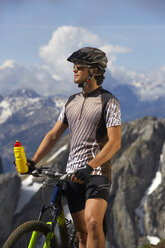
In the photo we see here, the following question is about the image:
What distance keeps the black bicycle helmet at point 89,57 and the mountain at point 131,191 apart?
427 ft

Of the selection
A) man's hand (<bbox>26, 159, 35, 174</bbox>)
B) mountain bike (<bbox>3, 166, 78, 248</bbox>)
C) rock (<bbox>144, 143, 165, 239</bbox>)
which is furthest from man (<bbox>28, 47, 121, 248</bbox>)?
rock (<bbox>144, 143, 165, 239</bbox>)

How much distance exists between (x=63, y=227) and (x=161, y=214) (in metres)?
156

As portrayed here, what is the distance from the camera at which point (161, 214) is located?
151000 mm

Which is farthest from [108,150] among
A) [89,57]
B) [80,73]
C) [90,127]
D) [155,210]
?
[155,210]

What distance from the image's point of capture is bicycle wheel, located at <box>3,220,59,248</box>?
494 cm

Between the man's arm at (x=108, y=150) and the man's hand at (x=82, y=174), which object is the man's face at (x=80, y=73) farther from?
the man's hand at (x=82, y=174)

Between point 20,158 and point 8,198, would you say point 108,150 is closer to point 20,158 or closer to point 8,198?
point 20,158

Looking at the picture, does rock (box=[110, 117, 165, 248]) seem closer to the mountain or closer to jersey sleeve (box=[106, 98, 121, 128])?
the mountain

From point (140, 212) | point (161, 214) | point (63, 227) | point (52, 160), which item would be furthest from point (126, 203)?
point (63, 227)

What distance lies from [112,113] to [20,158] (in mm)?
1879

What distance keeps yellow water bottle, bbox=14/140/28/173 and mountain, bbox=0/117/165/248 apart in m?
130

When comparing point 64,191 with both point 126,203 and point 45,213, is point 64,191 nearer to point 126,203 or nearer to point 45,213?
point 45,213

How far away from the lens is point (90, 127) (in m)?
6.11

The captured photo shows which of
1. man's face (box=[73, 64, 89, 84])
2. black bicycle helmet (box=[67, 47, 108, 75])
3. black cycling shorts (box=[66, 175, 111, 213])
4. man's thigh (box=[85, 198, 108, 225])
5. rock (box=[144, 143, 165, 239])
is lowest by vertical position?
rock (box=[144, 143, 165, 239])
